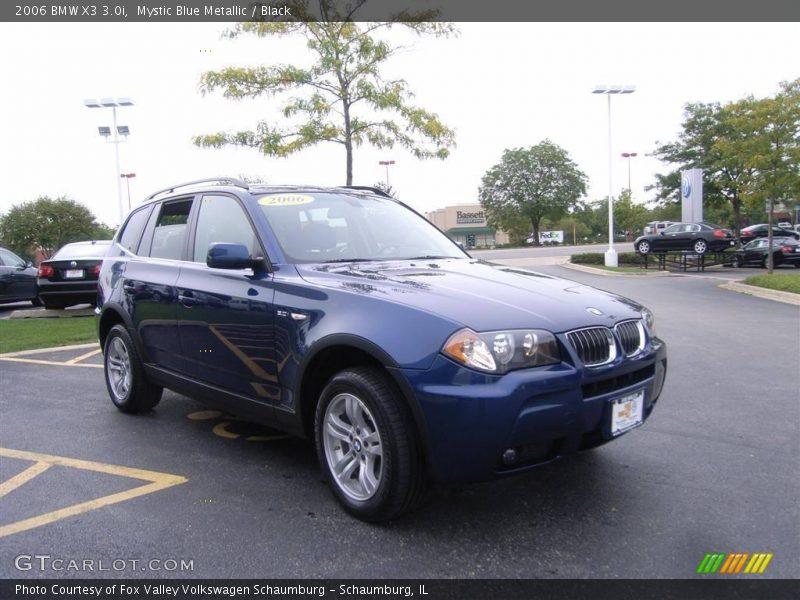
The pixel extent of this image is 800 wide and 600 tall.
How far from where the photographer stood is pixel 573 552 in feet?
9.43

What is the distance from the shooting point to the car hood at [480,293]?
116 inches

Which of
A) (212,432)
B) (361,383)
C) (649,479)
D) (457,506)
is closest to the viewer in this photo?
(361,383)

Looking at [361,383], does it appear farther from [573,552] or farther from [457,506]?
[573,552]

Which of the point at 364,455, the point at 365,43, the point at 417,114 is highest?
the point at 365,43

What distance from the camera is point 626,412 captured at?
3.16 meters

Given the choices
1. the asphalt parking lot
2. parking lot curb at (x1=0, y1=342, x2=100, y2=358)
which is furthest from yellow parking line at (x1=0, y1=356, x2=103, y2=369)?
the asphalt parking lot

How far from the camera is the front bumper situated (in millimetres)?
2717

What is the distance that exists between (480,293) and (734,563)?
166cm

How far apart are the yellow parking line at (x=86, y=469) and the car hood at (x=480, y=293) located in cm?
153

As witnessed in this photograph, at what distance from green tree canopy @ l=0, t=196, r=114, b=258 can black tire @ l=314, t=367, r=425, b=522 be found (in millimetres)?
39290

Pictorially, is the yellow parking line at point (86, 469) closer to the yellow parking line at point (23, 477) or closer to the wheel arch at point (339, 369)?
the yellow parking line at point (23, 477)

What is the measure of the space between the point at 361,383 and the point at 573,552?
1242 mm

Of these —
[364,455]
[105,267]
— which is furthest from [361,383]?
[105,267]

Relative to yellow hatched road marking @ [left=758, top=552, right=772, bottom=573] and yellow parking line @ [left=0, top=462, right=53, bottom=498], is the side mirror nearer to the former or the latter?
yellow parking line @ [left=0, top=462, right=53, bottom=498]
